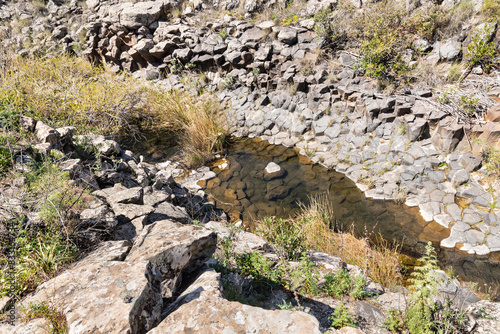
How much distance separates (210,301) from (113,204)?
201 cm

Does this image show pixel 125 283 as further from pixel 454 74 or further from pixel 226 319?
pixel 454 74

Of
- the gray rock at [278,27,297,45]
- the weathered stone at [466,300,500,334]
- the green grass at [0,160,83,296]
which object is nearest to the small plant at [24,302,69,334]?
the green grass at [0,160,83,296]

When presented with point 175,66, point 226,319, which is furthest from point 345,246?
point 175,66

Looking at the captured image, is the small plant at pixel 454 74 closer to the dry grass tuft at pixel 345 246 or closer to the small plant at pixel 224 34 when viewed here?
the dry grass tuft at pixel 345 246

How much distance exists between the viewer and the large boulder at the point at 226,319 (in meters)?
1.26

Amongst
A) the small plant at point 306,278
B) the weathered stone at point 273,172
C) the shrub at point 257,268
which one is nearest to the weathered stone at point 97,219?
the shrub at point 257,268

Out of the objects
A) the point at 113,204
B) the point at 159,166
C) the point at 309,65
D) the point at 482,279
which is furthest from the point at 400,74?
the point at 113,204

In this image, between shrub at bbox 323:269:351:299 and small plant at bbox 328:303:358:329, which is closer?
small plant at bbox 328:303:358:329

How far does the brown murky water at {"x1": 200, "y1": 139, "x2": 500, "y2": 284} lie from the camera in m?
3.53

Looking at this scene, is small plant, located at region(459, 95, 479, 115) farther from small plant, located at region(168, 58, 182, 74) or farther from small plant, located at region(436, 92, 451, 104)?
small plant, located at region(168, 58, 182, 74)

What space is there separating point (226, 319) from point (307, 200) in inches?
146

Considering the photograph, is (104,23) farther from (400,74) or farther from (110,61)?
(400,74)

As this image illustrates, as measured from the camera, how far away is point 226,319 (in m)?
1.31

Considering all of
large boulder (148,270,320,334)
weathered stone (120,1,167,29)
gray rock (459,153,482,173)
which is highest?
weathered stone (120,1,167,29)
